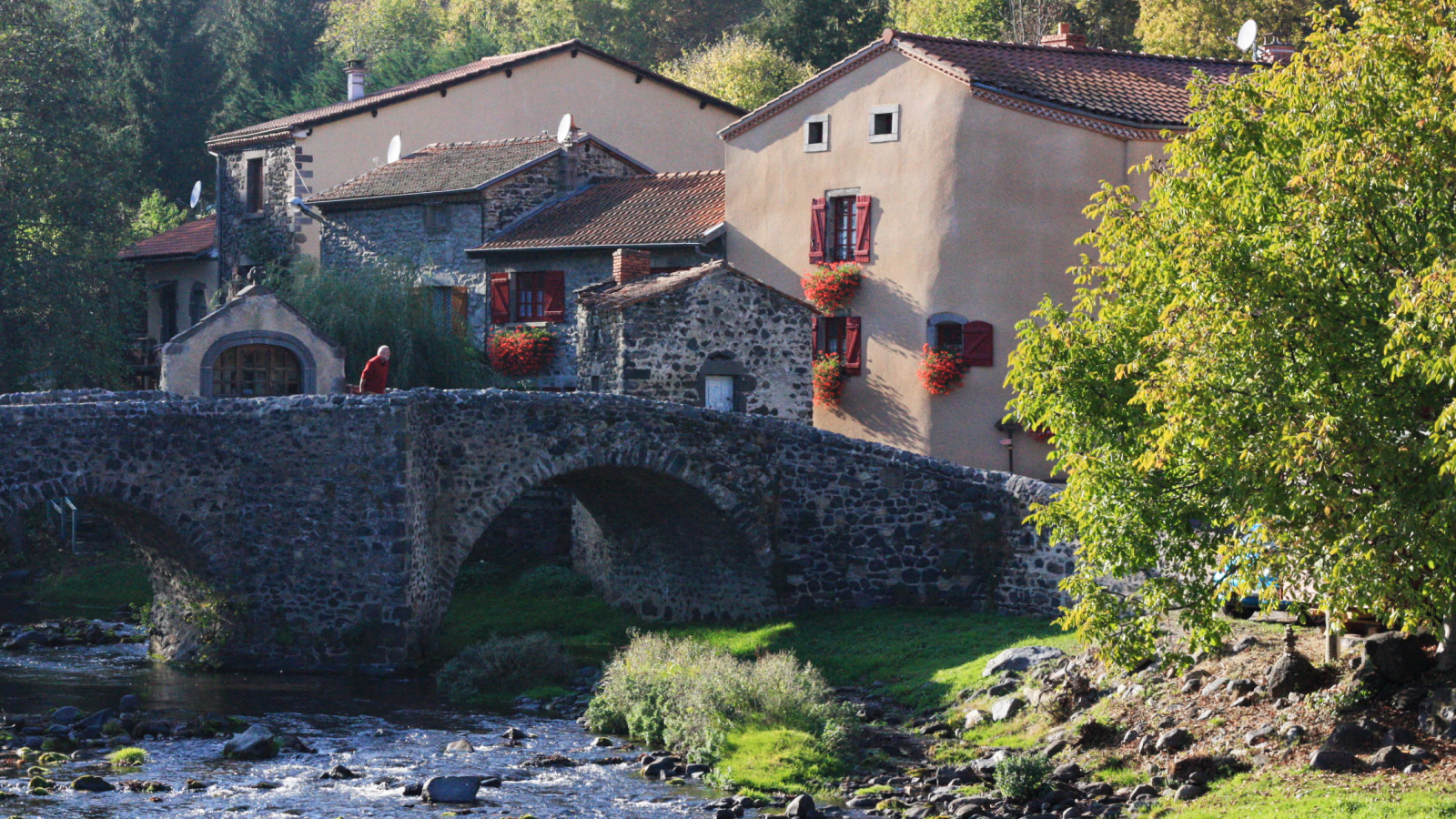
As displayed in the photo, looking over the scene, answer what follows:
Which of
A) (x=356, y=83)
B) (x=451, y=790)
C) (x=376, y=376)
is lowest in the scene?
(x=451, y=790)

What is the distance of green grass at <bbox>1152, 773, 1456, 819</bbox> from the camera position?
1239cm

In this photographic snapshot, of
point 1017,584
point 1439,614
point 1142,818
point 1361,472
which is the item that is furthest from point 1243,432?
point 1017,584

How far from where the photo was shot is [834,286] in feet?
100

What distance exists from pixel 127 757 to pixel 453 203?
18.7 meters

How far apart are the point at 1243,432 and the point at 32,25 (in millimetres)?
29494

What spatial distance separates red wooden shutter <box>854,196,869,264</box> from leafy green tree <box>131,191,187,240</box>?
84.0 ft

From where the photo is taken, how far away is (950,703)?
1920cm

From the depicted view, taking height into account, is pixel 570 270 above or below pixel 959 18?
below

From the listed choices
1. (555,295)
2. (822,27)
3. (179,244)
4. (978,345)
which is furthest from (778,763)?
(822,27)

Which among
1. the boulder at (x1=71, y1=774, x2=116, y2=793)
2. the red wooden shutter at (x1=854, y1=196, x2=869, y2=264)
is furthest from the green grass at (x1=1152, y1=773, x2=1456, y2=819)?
the red wooden shutter at (x1=854, y1=196, x2=869, y2=264)

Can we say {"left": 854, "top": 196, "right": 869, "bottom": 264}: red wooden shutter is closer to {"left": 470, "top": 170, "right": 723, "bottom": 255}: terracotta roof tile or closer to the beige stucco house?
the beige stucco house

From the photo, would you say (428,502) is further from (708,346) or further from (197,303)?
(197,303)

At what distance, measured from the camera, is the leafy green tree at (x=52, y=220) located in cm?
3350

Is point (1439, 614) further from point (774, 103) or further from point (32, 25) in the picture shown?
point (32, 25)
